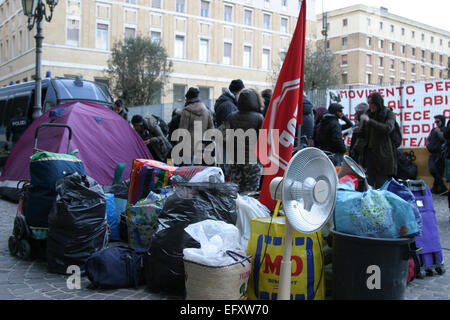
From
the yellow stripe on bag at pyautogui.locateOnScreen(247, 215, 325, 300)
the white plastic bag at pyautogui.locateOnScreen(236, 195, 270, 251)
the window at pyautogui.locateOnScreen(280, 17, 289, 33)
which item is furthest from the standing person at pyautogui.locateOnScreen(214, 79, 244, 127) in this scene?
the window at pyautogui.locateOnScreen(280, 17, 289, 33)

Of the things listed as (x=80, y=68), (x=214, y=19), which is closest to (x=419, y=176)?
(x=80, y=68)

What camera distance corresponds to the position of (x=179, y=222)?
149 inches

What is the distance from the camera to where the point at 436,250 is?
14.0ft

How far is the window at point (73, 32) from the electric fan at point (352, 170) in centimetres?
3181

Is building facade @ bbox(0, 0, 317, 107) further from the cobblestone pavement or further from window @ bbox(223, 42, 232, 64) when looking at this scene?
the cobblestone pavement

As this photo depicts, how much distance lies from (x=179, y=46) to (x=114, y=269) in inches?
1389

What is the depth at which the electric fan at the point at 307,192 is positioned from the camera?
2703 mm

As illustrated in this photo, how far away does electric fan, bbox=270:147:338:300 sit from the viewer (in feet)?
8.87

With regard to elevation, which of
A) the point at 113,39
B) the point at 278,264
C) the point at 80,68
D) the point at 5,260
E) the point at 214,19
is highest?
the point at 214,19

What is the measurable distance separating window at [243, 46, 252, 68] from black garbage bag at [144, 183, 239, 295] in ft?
123

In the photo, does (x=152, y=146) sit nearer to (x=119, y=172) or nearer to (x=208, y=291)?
(x=119, y=172)

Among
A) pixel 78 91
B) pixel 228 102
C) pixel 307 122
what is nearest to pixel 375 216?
pixel 228 102

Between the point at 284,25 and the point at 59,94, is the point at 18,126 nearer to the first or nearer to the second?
the point at 59,94

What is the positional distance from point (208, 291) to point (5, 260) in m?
2.57
